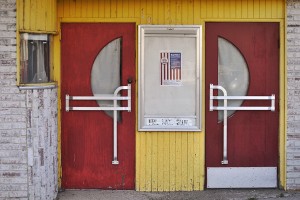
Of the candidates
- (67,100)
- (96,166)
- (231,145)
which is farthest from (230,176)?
(67,100)

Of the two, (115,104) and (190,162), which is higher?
(115,104)

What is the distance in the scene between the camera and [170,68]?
8.57m

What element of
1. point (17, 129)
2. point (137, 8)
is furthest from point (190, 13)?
point (17, 129)

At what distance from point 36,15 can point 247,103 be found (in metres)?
3.25

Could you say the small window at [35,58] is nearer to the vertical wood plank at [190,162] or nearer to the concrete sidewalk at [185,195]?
the concrete sidewalk at [185,195]

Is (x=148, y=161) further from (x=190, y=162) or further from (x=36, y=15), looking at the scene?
(x=36, y=15)

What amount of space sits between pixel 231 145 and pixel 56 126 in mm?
2556

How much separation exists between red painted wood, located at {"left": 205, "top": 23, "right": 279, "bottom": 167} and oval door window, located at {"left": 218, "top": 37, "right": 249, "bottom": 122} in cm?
7

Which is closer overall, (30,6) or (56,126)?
(30,6)

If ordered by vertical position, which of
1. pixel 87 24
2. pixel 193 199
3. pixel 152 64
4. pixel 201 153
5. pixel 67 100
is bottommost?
pixel 193 199

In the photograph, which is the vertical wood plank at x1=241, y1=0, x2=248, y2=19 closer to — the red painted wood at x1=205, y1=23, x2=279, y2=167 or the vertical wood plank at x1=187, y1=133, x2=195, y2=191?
the red painted wood at x1=205, y1=23, x2=279, y2=167

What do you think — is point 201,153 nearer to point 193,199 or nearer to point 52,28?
point 193,199

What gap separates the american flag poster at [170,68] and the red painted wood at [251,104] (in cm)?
43

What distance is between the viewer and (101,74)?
869 cm
